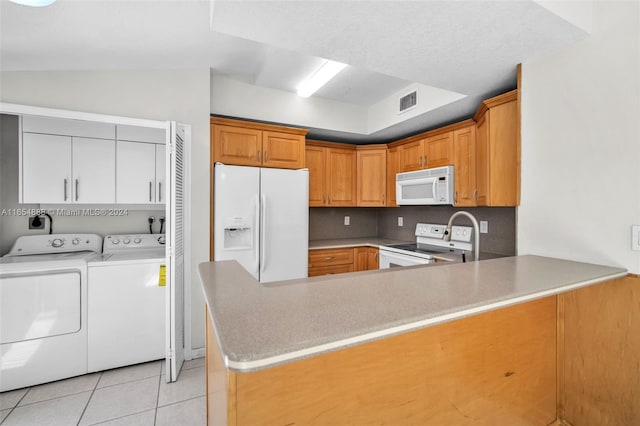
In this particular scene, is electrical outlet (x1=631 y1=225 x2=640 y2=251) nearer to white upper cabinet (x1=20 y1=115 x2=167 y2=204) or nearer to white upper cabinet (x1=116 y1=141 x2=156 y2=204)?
white upper cabinet (x1=20 y1=115 x2=167 y2=204)

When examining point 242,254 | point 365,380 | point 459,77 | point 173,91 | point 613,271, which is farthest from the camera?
point 242,254

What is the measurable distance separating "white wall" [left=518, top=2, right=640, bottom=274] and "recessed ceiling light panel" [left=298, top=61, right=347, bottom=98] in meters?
1.39

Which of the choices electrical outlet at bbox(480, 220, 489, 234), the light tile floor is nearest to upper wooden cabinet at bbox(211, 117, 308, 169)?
the light tile floor

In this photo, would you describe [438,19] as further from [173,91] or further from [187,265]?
[187,265]

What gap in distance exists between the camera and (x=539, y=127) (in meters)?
1.67

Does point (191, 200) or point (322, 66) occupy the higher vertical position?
point (322, 66)

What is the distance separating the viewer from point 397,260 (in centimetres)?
316

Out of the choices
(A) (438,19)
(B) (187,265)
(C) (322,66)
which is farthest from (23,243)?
(A) (438,19)

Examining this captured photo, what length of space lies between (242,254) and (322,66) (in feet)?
6.00

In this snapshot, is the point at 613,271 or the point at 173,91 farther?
the point at 173,91

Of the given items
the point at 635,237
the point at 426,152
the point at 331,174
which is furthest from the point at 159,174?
the point at 635,237

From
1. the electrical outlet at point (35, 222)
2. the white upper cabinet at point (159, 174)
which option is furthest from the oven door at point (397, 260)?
the electrical outlet at point (35, 222)

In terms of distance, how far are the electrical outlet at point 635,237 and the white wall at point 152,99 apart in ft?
9.02

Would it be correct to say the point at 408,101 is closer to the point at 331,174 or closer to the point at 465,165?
the point at 465,165
